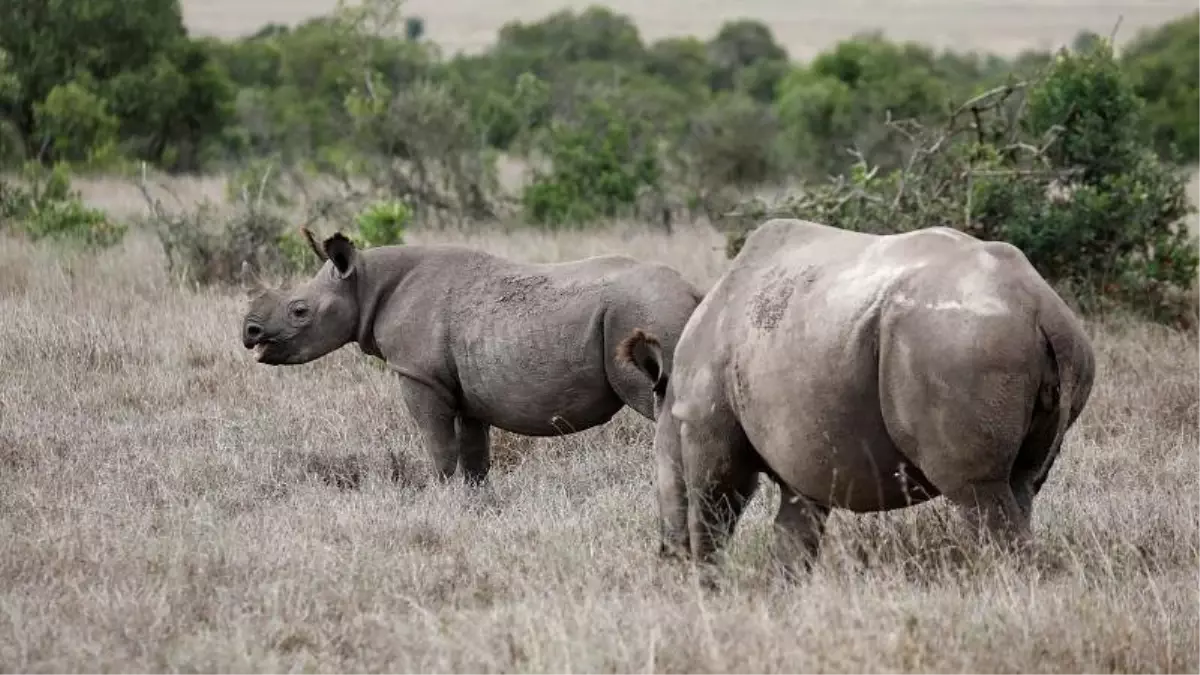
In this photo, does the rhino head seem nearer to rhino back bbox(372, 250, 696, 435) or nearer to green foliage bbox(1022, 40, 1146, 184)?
rhino back bbox(372, 250, 696, 435)

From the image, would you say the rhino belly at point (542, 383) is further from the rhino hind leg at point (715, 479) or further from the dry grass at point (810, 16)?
the dry grass at point (810, 16)

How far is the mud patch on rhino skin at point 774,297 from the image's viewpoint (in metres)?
6.08

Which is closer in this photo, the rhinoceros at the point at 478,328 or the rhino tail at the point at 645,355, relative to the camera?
the rhino tail at the point at 645,355

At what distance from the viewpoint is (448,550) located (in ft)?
24.6

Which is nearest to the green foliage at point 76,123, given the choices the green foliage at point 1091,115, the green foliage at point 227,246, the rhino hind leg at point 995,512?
the green foliage at point 227,246

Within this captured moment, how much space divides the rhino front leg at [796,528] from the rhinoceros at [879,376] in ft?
1.01

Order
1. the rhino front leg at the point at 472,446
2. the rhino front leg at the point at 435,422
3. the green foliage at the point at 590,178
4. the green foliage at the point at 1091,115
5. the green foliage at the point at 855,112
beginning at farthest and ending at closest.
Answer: the green foliage at the point at 855,112 < the green foliage at the point at 590,178 < the green foliage at the point at 1091,115 < the rhino front leg at the point at 472,446 < the rhino front leg at the point at 435,422

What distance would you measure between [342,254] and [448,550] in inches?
89.7

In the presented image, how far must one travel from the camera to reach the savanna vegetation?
562cm

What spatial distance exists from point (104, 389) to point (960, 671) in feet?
24.2

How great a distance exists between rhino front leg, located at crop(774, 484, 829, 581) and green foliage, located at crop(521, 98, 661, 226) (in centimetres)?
1310

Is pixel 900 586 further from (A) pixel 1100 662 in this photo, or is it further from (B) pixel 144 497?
(B) pixel 144 497

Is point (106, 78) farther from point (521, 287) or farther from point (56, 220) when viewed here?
point (521, 287)

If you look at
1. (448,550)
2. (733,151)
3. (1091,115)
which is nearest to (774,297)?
(448,550)
